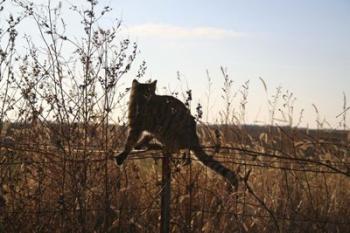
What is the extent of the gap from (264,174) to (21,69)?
112 inches

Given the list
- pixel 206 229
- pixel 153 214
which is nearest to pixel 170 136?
pixel 153 214

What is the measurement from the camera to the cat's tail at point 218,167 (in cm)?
511

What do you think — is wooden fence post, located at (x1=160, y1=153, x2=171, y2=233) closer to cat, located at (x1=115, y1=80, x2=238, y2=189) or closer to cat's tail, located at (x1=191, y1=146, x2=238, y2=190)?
cat, located at (x1=115, y1=80, x2=238, y2=189)

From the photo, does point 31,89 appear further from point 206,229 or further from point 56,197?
point 206,229

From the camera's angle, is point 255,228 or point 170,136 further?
point 170,136

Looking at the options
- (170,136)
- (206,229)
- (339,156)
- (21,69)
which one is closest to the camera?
(206,229)

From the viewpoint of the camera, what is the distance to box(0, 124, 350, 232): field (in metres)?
4.54

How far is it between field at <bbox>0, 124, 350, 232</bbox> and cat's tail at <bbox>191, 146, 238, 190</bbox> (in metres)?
0.09

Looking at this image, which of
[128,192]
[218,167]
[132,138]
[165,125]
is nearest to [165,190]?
[128,192]

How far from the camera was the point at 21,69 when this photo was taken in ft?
16.6

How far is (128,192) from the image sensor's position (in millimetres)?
A: 5039

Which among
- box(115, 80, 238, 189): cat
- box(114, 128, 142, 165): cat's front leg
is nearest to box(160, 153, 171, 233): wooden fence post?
box(115, 80, 238, 189): cat

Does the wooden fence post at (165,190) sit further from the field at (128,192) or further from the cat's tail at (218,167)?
the cat's tail at (218,167)

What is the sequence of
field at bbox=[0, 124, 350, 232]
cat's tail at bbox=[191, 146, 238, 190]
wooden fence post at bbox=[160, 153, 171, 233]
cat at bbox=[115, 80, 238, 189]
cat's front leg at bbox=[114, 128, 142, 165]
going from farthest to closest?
cat's front leg at bbox=[114, 128, 142, 165] < cat at bbox=[115, 80, 238, 189] < cat's tail at bbox=[191, 146, 238, 190] < field at bbox=[0, 124, 350, 232] < wooden fence post at bbox=[160, 153, 171, 233]
